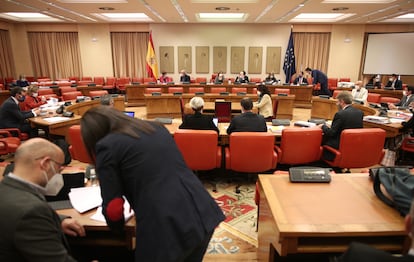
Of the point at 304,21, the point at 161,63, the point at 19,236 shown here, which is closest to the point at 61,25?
the point at 161,63

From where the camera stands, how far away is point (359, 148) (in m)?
3.18

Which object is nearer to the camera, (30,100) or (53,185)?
(53,185)

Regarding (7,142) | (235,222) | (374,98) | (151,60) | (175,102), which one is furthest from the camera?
(151,60)

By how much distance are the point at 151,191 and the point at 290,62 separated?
11.1 meters

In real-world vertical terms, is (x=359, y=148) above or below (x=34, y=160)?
below

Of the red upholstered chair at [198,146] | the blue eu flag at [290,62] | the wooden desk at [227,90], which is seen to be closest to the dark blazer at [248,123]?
the red upholstered chair at [198,146]

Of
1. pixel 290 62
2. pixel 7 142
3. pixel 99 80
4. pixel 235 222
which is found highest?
pixel 290 62

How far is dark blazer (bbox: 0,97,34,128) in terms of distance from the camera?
172 inches

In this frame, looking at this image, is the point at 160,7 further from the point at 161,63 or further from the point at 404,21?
the point at 404,21

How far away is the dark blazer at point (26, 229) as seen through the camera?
1.01 m

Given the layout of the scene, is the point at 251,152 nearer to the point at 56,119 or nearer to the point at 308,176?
the point at 308,176

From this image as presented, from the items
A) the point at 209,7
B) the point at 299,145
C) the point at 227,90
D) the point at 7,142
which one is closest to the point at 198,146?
the point at 299,145

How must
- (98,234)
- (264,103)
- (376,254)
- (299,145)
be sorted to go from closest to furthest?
(376,254) → (98,234) → (299,145) → (264,103)

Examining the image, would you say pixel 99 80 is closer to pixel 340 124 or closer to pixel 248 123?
pixel 248 123
